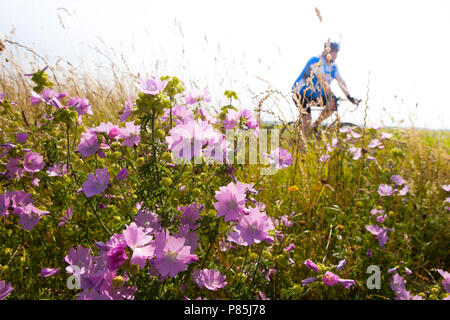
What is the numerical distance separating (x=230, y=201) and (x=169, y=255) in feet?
0.86

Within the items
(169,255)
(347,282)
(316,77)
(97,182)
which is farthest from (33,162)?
(316,77)

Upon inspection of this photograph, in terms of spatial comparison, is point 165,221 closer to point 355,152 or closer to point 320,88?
point 355,152

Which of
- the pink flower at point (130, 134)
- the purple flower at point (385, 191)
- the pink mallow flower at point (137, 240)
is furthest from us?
the purple flower at point (385, 191)

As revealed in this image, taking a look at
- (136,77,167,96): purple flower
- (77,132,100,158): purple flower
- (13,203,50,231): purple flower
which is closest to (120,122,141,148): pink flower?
(77,132,100,158): purple flower

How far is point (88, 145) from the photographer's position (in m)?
1.29

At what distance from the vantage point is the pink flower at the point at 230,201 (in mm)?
1022

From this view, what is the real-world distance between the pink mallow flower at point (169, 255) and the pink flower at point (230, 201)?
165mm

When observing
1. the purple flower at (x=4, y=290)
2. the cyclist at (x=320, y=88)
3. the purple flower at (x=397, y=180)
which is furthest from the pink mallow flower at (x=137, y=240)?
the purple flower at (x=397, y=180)

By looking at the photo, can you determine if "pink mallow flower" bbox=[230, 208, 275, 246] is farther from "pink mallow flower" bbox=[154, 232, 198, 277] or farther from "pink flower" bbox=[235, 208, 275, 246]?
"pink mallow flower" bbox=[154, 232, 198, 277]

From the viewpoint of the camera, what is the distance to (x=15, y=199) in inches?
55.1

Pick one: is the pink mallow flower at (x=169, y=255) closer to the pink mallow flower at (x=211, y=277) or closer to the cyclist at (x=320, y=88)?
the pink mallow flower at (x=211, y=277)

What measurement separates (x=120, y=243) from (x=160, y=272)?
15 cm
